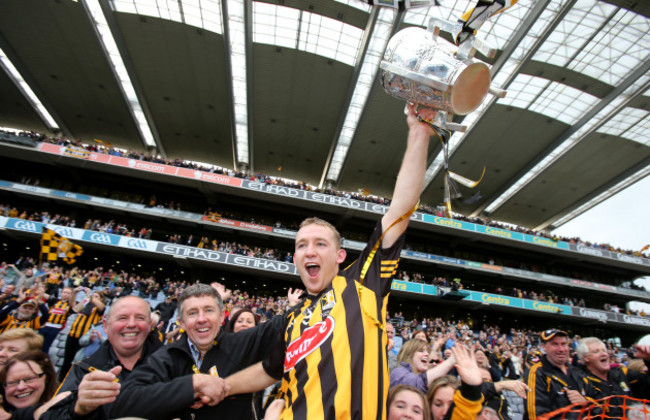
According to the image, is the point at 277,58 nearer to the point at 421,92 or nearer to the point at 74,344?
the point at 74,344

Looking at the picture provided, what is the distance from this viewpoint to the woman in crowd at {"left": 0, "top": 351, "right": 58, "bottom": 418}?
226cm

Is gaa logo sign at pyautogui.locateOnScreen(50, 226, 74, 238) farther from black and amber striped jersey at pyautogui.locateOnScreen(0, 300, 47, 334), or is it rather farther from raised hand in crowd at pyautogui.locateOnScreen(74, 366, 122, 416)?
raised hand in crowd at pyautogui.locateOnScreen(74, 366, 122, 416)

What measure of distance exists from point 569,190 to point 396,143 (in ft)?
51.2

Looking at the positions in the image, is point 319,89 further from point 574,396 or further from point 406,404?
point 406,404

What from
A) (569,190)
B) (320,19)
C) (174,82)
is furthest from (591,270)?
(174,82)

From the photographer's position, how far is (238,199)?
2656 centimetres

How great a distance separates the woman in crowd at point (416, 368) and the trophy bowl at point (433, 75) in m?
2.17

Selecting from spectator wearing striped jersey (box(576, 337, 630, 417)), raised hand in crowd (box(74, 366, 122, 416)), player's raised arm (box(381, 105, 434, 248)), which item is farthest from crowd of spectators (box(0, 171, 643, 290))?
player's raised arm (box(381, 105, 434, 248))

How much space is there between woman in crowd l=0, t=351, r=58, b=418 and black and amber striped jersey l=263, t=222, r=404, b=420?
1.98 m

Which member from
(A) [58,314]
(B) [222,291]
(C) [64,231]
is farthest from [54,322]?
(C) [64,231]

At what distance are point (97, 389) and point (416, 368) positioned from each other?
3150 mm

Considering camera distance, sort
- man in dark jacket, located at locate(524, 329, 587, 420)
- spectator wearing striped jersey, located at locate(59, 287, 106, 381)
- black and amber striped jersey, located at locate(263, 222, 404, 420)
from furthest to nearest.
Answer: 1. spectator wearing striped jersey, located at locate(59, 287, 106, 381)
2. man in dark jacket, located at locate(524, 329, 587, 420)
3. black and amber striped jersey, located at locate(263, 222, 404, 420)

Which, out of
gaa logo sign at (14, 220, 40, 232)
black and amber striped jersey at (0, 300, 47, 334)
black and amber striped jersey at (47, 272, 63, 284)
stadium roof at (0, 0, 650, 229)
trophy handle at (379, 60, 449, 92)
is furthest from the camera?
gaa logo sign at (14, 220, 40, 232)

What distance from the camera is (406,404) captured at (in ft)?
6.75
